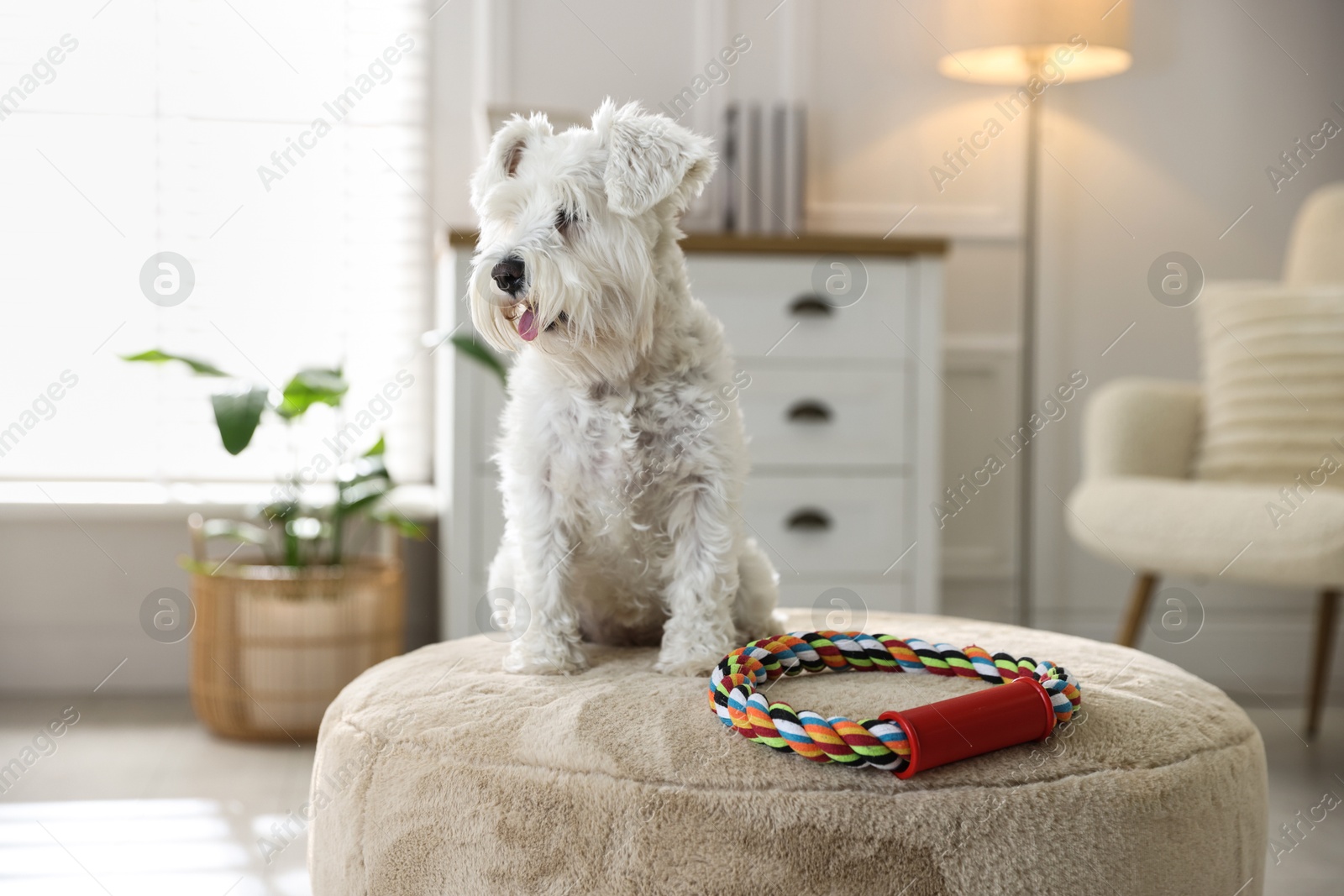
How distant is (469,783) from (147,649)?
2.37 meters

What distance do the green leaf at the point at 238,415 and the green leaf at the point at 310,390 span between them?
0.15 metres

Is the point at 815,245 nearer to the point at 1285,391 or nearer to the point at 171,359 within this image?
the point at 1285,391

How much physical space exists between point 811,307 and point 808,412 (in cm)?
26

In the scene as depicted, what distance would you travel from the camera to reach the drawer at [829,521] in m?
2.65

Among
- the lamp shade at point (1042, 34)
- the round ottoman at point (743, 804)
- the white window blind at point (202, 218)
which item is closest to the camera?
the round ottoman at point (743, 804)

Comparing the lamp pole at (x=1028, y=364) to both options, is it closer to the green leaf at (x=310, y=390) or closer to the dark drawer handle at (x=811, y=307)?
the dark drawer handle at (x=811, y=307)

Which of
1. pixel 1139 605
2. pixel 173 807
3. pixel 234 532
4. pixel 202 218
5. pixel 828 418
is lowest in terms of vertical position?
pixel 173 807

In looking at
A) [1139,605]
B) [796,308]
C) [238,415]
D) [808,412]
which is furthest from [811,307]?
[238,415]

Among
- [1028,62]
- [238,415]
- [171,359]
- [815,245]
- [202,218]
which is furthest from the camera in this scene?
[202,218]

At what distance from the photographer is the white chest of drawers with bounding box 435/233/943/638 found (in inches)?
103

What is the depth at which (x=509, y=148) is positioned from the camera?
135 centimetres

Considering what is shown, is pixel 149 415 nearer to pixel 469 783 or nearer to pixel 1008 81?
pixel 469 783

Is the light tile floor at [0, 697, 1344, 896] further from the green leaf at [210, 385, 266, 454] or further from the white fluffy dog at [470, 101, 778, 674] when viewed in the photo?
the white fluffy dog at [470, 101, 778, 674]

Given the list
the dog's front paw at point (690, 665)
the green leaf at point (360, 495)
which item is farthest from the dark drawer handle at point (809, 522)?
the dog's front paw at point (690, 665)
